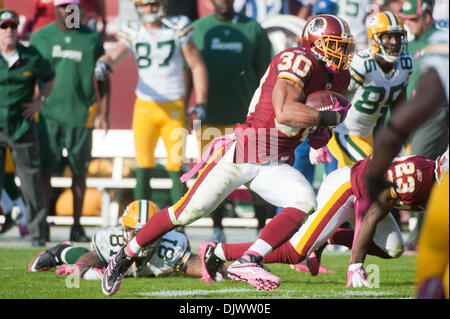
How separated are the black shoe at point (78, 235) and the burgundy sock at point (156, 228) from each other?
3150 mm

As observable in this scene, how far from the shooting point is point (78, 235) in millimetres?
8062

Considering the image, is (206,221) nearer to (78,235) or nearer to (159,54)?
(78,235)

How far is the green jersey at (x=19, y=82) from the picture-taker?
768 centimetres

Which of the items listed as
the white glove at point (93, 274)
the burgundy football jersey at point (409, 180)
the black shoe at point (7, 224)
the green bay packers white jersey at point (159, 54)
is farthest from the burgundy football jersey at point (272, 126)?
the black shoe at point (7, 224)

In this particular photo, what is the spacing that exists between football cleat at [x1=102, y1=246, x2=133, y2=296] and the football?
1.32m

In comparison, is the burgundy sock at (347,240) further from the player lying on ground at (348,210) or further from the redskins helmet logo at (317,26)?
the redskins helmet logo at (317,26)

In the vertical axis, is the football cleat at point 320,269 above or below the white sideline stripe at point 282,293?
below

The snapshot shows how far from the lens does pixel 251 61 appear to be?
8.41 metres

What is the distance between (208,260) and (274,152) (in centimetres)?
95

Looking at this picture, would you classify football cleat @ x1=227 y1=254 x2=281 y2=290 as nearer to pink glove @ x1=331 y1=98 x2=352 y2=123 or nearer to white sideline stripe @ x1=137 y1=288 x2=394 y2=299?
white sideline stripe @ x1=137 y1=288 x2=394 y2=299

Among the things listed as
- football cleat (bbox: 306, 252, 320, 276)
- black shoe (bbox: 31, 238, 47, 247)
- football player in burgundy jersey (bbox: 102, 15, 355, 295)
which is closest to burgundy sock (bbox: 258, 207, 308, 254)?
football player in burgundy jersey (bbox: 102, 15, 355, 295)

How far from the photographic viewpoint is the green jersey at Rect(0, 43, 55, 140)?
768 centimetres
